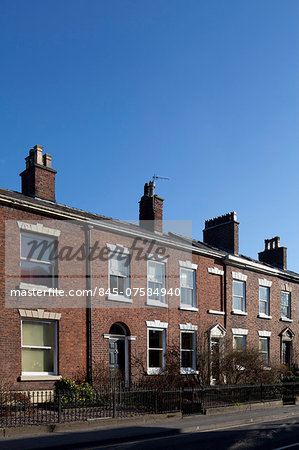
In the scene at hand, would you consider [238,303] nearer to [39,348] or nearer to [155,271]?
[155,271]

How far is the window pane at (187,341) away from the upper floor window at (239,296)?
3684mm

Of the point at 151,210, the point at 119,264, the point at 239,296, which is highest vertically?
the point at 151,210

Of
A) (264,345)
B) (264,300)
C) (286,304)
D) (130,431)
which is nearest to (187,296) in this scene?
(264,300)

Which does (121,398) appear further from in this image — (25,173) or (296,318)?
(296,318)

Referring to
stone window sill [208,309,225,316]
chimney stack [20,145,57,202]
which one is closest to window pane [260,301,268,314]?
stone window sill [208,309,225,316]

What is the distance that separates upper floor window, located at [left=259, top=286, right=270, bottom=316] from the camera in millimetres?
29191

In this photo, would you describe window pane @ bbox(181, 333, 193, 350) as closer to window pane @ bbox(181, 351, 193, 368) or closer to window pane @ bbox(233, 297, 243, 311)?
window pane @ bbox(181, 351, 193, 368)

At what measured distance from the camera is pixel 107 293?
20.9m

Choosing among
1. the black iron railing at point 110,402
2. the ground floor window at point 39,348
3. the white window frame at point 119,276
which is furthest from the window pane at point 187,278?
the ground floor window at point 39,348

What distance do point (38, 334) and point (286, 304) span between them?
17.8 m

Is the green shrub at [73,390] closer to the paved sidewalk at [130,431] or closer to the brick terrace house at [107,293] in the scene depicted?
the brick terrace house at [107,293]

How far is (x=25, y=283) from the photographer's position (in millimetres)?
18312

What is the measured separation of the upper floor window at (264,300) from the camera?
95.8 feet

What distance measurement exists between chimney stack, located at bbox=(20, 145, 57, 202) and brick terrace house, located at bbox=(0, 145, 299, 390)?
45mm
